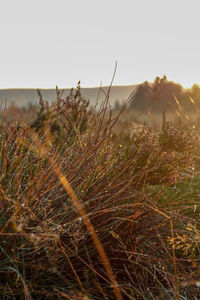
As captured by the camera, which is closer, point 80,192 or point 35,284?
point 35,284

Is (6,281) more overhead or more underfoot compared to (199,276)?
more overhead

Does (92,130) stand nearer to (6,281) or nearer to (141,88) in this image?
(6,281)

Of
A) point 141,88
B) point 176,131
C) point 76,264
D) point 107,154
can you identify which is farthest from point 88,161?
point 141,88

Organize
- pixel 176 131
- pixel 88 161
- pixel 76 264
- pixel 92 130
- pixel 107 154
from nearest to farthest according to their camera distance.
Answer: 1. pixel 76 264
2. pixel 88 161
3. pixel 107 154
4. pixel 92 130
5. pixel 176 131

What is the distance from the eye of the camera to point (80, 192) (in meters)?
1.79

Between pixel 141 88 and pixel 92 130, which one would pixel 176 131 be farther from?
pixel 141 88

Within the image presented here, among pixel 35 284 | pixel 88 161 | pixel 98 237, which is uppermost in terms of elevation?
pixel 88 161

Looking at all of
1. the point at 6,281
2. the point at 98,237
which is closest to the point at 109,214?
the point at 98,237

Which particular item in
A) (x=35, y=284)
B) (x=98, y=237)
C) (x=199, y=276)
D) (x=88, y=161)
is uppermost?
(x=88, y=161)

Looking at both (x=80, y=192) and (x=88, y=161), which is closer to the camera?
(x=80, y=192)

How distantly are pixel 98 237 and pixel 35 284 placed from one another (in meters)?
0.37

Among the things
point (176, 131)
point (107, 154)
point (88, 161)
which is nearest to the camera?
point (88, 161)

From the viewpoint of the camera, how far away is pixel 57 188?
6.01ft

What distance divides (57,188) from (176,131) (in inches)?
61.6
